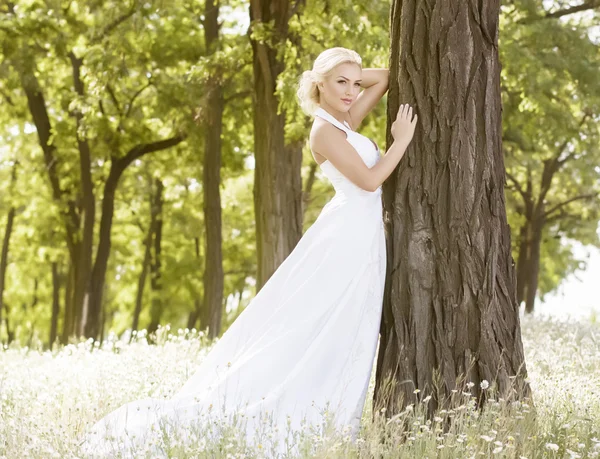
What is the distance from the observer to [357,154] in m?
6.23

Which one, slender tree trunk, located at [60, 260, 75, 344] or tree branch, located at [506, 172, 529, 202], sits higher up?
tree branch, located at [506, 172, 529, 202]

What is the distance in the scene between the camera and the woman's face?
6.41 m

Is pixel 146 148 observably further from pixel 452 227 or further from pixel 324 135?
pixel 452 227

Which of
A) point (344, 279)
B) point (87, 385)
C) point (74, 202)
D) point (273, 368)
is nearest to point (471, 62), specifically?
point (344, 279)

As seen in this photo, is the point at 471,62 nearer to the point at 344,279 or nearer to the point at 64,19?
the point at 344,279

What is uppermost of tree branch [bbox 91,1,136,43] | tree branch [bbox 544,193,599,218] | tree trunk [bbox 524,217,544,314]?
tree branch [bbox 91,1,136,43]

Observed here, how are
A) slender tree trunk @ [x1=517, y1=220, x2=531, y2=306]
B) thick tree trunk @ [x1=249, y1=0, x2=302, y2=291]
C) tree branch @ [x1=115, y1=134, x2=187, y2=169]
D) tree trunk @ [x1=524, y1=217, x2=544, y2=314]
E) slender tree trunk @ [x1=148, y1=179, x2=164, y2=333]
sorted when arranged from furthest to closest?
1. slender tree trunk @ [x1=148, y1=179, x2=164, y2=333]
2. slender tree trunk @ [x1=517, y1=220, x2=531, y2=306]
3. tree trunk @ [x1=524, y1=217, x2=544, y2=314]
4. tree branch @ [x1=115, y1=134, x2=187, y2=169]
5. thick tree trunk @ [x1=249, y1=0, x2=302, y2=291]

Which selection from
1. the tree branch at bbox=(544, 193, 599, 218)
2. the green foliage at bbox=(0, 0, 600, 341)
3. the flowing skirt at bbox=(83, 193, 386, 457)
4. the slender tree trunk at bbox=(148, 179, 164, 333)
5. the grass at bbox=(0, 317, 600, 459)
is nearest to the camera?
the grass at bbox=(0, 317, 600, 459)

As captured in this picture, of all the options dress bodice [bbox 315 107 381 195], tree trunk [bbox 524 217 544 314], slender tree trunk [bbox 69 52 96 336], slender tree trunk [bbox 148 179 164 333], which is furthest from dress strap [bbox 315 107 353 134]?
slender tree trunk [bbox 148 179 164 333]

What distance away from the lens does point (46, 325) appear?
40750mm

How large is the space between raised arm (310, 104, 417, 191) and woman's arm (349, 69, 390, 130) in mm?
465

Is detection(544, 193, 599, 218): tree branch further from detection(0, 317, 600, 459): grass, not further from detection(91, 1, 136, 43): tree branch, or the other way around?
detection(0, 317, 600, 459): grass

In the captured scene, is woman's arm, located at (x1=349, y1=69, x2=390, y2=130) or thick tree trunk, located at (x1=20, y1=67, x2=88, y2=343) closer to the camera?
woman's arm, located at (x1=349, y1=69, x2=390, y2=130)

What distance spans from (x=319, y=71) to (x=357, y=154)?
2.35ft
